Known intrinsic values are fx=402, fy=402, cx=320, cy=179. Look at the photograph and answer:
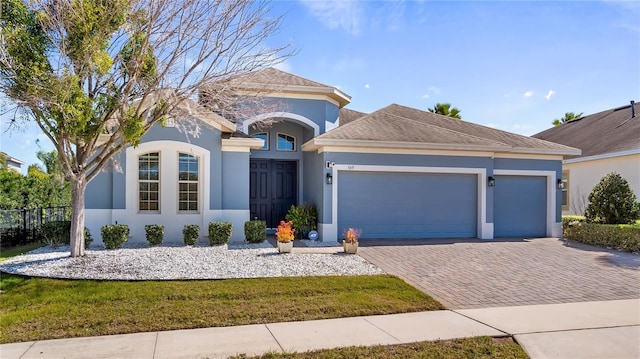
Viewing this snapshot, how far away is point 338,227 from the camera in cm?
1338

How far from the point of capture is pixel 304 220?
1365 centimetres

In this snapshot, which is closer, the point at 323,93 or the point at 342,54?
the point at 342,54

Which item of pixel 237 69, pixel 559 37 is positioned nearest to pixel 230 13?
pixel 237 69

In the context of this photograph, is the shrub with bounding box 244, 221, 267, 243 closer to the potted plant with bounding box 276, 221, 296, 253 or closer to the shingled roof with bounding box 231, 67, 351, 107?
the potted plant with bounding box 276, 221, 296, 253

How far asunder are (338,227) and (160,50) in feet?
24.5

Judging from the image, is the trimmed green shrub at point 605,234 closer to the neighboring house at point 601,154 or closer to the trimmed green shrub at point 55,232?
the neighboring house at point 601,154

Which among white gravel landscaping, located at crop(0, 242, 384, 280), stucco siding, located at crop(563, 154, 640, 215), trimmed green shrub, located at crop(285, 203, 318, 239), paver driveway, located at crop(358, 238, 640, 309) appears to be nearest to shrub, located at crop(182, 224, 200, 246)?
white gravel landscaping, located at crop(0, 242, 384, 280)

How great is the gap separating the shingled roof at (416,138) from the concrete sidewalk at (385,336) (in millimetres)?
7541

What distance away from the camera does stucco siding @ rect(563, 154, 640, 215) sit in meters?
16.5

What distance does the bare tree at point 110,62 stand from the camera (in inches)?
307

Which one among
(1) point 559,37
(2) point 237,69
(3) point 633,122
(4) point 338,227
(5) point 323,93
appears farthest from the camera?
(3) point 633,122

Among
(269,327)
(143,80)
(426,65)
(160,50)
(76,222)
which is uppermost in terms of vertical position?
(426,65)

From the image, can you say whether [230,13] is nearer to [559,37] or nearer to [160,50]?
[160,50]

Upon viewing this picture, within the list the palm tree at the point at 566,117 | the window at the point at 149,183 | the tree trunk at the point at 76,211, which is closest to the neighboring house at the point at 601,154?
the palm tree at the point at 566,117
